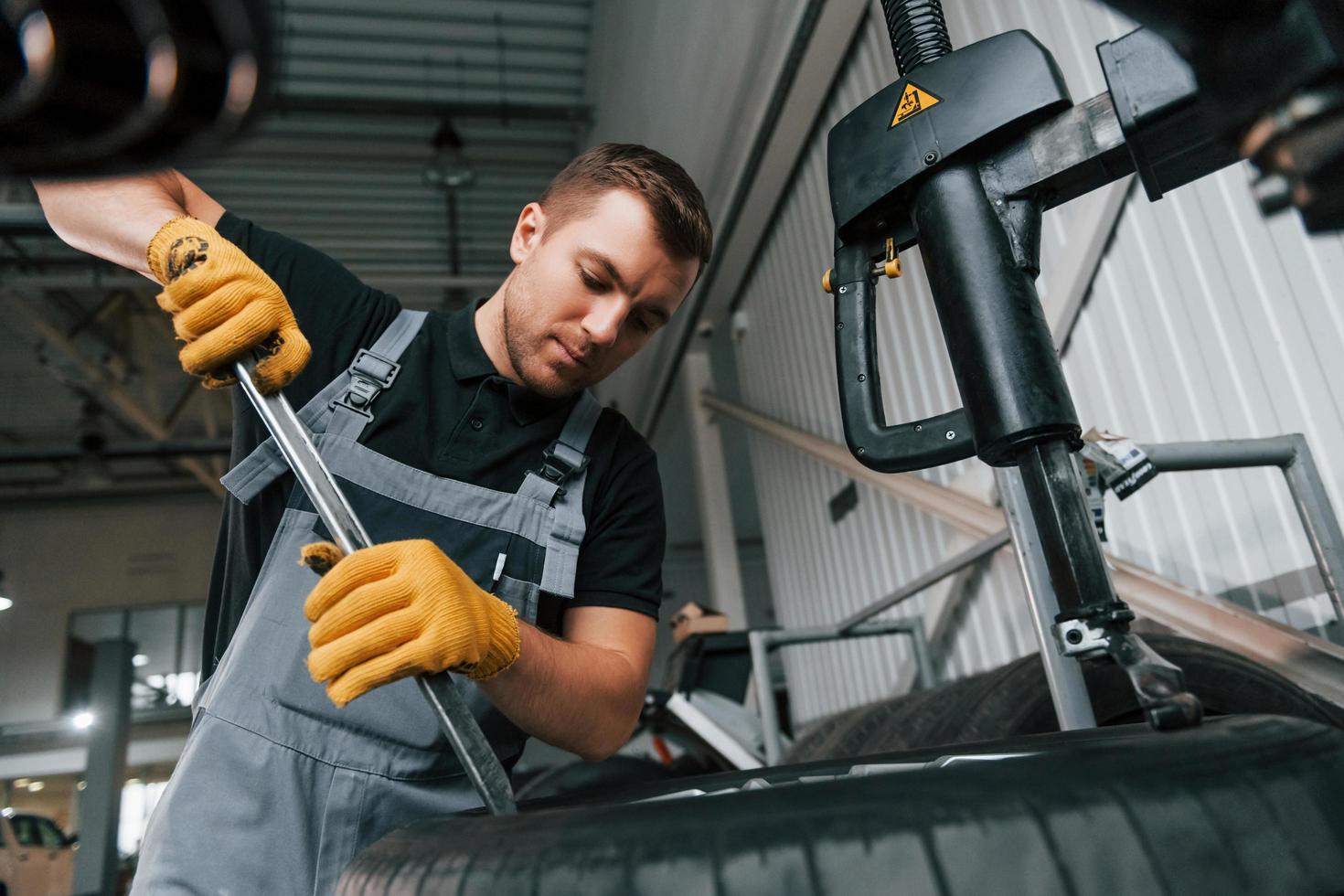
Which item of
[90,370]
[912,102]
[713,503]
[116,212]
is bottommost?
[912,102]

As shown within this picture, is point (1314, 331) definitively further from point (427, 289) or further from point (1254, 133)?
point (427, 289)

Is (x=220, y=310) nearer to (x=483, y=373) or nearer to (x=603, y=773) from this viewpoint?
(x=483, y=373)

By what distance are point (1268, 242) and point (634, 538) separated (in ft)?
4.74

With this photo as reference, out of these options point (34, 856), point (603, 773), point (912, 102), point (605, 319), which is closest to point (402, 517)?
point (605, 319)

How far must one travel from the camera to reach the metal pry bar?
0.60 m

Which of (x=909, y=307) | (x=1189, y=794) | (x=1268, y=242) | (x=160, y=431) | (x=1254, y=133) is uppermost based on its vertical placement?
(x=160, y=431)

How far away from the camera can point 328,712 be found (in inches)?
35.5

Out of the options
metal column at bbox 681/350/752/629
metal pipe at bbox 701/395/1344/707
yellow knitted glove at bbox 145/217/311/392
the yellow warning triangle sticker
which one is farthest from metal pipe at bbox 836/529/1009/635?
metal column at bbox 681/350/752/629

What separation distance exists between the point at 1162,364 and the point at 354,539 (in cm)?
191

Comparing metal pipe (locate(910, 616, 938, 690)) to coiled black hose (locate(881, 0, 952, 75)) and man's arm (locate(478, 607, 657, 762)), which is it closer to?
man's arm (locate(478, 607, 657, 762))

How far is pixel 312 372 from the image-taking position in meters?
1.10

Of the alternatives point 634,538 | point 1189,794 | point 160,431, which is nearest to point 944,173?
point 1189,794

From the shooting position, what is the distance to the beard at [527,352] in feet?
3.74

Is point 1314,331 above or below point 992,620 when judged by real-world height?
above
